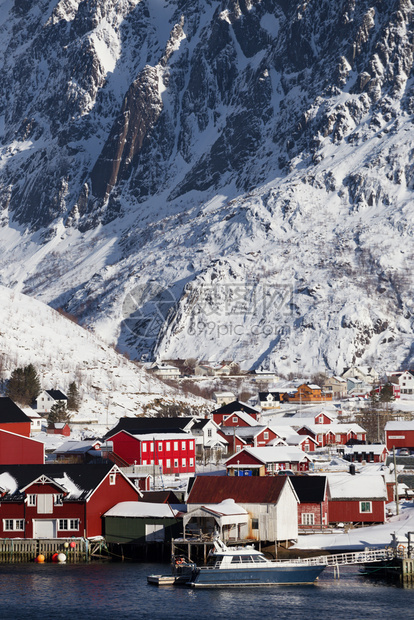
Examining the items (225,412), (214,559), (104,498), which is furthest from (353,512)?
(225,412)

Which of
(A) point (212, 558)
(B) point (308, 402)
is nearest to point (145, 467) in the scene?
(A) point (212, 558)

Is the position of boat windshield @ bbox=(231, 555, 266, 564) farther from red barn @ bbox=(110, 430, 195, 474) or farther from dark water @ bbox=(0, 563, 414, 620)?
red barn @ bbox=(110, 430, 195, 474)

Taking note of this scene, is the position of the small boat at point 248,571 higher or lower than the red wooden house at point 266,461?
lower

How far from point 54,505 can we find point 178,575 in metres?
10.6

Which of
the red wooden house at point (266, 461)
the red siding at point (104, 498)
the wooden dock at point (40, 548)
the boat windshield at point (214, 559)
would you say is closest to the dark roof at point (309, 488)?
the red wooden house at point (266, 461)

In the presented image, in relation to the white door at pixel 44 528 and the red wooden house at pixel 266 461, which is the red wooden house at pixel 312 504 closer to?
the red wooden house at pixel 266 461

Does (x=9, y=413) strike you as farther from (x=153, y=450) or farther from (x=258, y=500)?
(x=258, y=500)

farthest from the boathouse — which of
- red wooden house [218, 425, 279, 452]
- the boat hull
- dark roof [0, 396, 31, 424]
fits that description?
red wooden house [218, 425, 279, 452]

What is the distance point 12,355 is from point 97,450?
4496 cm

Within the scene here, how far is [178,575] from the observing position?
6619cm

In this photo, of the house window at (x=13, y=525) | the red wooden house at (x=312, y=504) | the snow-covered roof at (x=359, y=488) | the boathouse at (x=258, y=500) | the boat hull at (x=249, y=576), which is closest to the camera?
the boat hull at (x=249, y=576)

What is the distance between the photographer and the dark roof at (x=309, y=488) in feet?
254

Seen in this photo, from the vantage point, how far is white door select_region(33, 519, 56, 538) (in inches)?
2862

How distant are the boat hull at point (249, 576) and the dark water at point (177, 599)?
647 millimetres
